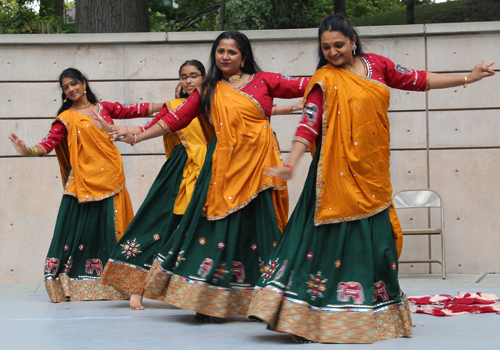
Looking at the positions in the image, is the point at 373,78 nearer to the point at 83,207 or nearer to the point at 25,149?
the point at 25,149

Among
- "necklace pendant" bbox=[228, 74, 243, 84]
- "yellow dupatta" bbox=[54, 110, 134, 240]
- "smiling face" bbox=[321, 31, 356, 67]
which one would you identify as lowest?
"yellow dupatta" bbox=[54, 110, 134, 240]

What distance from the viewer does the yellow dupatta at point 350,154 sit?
3.33 meters

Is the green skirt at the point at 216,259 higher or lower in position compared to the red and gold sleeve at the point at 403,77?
lower

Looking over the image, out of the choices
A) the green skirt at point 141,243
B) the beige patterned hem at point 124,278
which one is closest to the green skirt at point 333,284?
the green skirt at point 141,243

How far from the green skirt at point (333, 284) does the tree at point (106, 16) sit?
6.26 m

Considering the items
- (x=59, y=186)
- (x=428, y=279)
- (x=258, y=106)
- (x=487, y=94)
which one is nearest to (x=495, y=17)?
(x=487, y=94)

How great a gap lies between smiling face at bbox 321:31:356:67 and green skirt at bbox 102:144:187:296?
5.97ft

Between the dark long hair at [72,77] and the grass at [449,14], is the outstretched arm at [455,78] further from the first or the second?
the grass at [449,14]

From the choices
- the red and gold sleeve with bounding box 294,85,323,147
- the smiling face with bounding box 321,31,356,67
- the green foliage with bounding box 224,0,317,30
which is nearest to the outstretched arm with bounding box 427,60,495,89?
the smiling face with bounding box 321,31,356,67

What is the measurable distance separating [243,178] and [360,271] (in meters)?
1.07

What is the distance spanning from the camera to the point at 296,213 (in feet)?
11.2

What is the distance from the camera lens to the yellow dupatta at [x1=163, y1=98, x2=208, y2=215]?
4.73m

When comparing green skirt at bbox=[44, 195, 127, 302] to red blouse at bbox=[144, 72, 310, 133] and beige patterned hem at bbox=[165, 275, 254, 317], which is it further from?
beige patterned hem at bbox=[165, 275, 254, 317]

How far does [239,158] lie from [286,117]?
3.56 meters
